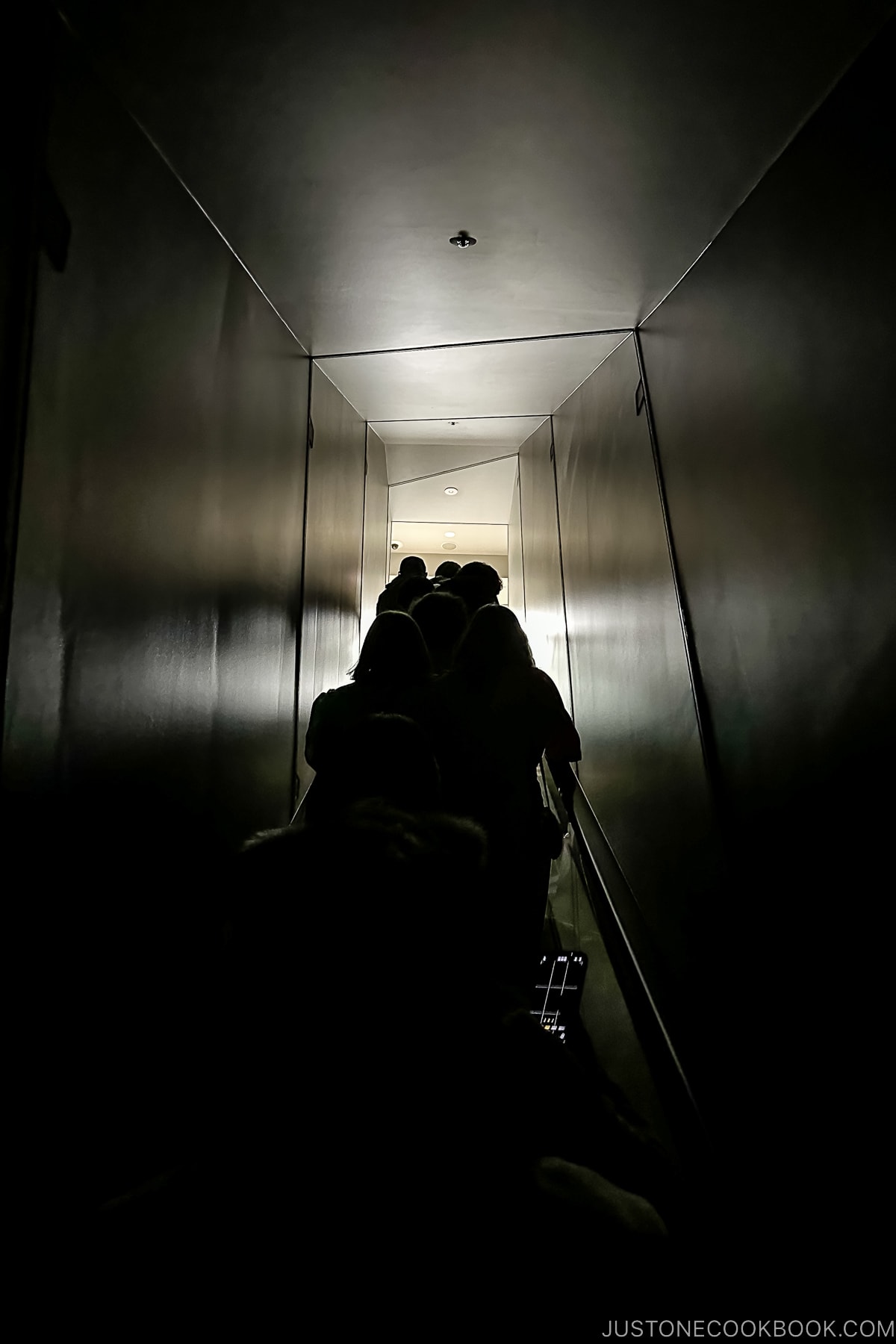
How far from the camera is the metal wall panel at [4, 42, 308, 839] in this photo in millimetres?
1840

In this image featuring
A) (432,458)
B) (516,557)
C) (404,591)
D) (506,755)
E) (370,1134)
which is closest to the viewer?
(370,1134)

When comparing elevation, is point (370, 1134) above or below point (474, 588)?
below

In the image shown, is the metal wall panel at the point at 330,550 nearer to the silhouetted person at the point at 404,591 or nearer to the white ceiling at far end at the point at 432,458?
the silhouetted person at the point at 404,591

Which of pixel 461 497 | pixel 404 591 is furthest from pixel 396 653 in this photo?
pixel 461 497

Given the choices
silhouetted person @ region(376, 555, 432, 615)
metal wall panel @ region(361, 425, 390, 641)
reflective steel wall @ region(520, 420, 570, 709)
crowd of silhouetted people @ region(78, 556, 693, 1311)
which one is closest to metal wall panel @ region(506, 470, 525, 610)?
reflective steel wall @ region(520, 420, 570, 709)

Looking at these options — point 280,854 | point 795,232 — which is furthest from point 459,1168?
point 795,232

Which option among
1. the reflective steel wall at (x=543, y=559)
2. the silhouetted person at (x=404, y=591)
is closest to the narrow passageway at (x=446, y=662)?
the silhouetted person at (x=404, y=591)

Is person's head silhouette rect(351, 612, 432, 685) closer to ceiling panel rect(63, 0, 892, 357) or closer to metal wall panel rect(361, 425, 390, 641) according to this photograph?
ceiling panel rect(63, 0, 892, 357)

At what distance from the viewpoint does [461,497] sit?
339 inches

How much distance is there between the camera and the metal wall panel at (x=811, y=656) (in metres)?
1.87

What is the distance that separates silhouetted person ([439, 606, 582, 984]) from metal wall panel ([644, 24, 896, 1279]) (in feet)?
2.28

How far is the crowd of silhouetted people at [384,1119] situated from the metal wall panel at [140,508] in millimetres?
944

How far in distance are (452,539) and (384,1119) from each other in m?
10.2

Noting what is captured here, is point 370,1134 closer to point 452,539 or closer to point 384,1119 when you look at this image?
point 384,1119
